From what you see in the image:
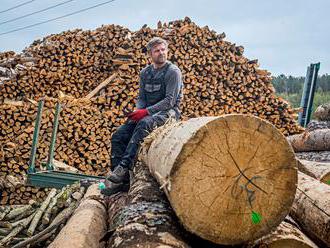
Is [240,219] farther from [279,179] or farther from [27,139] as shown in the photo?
[27,139]

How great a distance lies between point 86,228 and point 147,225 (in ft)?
3.41

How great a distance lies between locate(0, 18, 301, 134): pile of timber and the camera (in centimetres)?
838

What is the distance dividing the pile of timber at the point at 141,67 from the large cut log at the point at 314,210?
6.01 meters

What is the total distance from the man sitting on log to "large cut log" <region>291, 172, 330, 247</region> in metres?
1.46

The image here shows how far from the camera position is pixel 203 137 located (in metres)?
1.88

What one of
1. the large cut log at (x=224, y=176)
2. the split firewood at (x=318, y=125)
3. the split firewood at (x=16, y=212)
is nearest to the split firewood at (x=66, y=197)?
the split firewood at (x=16, y=212)

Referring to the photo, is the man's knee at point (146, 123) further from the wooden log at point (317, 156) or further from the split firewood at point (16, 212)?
the wooden log at point (317, 156)

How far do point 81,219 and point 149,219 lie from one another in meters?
1.28

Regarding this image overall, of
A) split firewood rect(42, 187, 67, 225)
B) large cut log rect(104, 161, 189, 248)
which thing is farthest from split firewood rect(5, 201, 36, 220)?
large cut log rect(104, 161, 189, 248)

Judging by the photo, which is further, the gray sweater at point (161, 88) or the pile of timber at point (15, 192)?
the pile of timber at point (15, 192)

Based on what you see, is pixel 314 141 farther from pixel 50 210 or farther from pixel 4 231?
pixel 4 231

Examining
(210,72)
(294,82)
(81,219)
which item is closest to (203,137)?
(81,219)

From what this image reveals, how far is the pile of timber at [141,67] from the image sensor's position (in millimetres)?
8383

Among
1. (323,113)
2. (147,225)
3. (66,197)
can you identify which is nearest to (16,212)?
(66,197)
